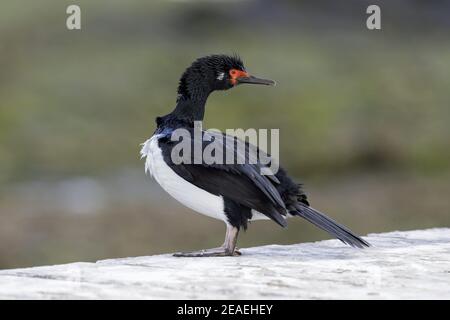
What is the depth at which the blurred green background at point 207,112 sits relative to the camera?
18875mm

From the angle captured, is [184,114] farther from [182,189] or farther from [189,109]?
[182,189]

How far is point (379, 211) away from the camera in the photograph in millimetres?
20375

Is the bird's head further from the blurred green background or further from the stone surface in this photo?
the blurred green background

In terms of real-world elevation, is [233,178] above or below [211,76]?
below

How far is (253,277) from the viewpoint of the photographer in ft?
Answer: 22.2

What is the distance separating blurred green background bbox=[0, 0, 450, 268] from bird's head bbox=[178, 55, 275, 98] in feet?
27.0

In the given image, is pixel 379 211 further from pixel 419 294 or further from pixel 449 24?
pixel 419 294

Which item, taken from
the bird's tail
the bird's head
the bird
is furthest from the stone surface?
the bird's head

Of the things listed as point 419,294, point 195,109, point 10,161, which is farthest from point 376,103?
point 419,294

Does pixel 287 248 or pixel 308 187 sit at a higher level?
pixel 287 248

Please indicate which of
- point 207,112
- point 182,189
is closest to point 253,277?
point 182,189

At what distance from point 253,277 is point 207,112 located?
18.0 meters

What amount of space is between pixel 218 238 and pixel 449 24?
15.0 m

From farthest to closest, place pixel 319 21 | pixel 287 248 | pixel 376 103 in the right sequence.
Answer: pixel 319 21, pixel 376 103, pixel 287 248
